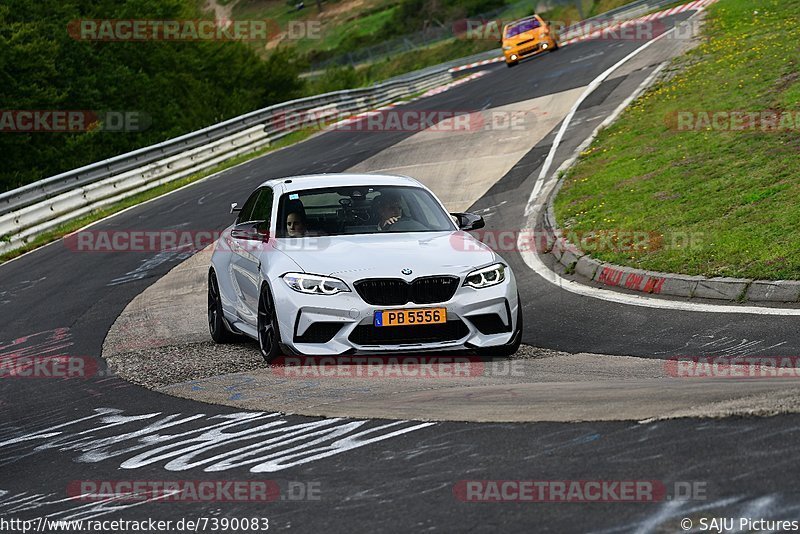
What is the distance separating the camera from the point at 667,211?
1509cm

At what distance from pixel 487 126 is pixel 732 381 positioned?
915 inches

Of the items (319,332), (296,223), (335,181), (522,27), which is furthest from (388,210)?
(522,27)

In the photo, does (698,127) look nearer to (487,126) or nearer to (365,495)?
(487,126)

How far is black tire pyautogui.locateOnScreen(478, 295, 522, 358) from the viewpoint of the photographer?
9.90 meters

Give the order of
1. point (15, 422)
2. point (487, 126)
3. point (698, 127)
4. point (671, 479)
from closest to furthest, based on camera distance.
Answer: point (671, 479)
point (15, 422)
point (698, 127)
point (487, 126)

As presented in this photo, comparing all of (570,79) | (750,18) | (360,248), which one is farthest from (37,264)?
(750,18)

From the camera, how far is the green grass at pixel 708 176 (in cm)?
1248

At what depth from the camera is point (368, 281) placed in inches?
376

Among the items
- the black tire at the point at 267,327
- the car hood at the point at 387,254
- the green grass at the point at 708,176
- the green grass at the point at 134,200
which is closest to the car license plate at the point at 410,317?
the car hood at the point at 387,254

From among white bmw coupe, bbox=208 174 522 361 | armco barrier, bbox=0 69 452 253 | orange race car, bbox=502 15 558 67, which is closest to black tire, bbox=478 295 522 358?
white bmw coupe, bbox=208 174 522 361

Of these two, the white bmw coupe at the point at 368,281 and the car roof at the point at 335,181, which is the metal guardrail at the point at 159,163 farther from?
the white bmw coupe at the point at 368,281

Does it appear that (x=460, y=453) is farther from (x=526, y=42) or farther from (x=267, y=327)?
(x=526, y=42)

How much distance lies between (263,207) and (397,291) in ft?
8.31

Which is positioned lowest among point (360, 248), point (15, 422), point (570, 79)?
point (15, 422)
